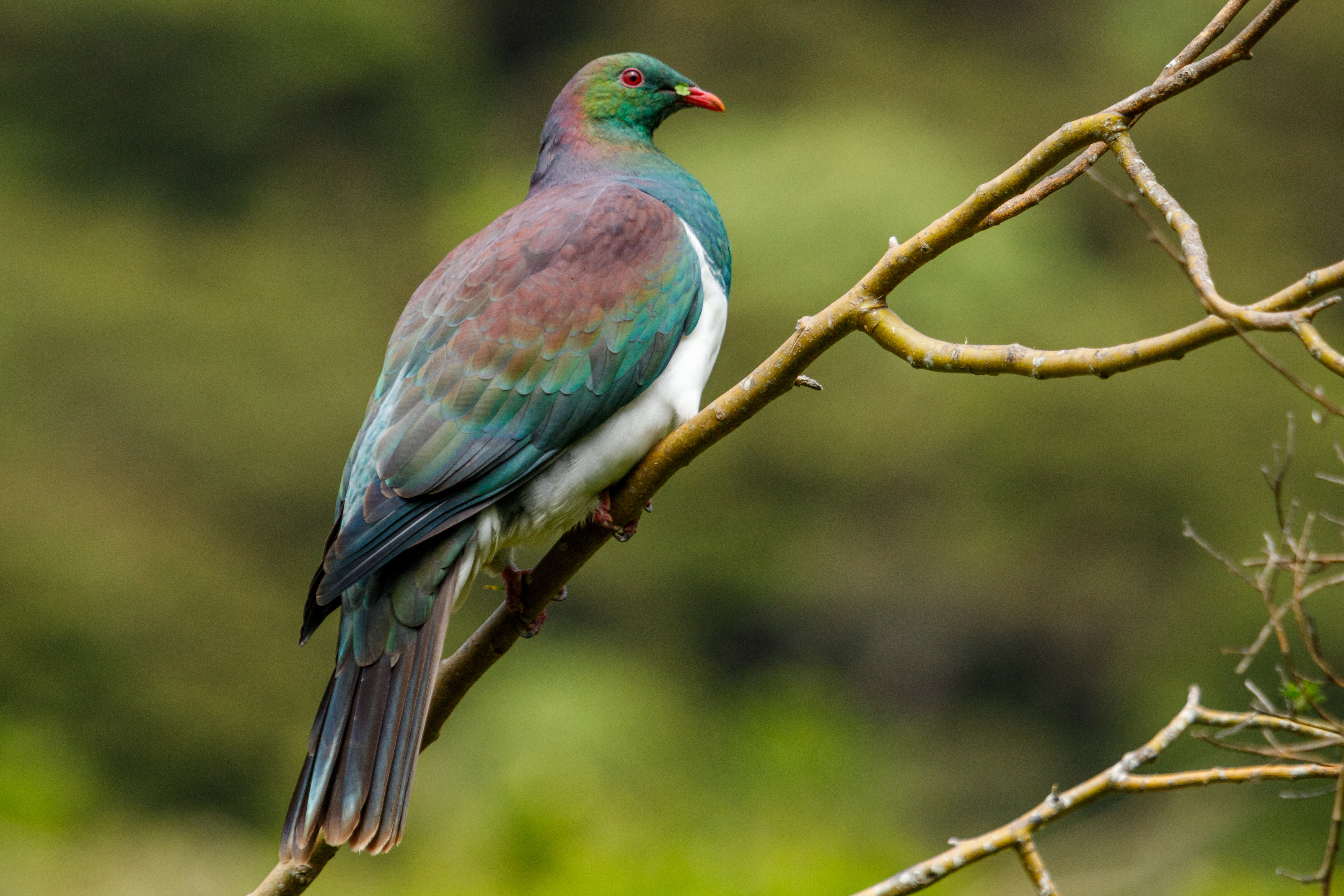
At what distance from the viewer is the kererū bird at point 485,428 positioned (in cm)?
228

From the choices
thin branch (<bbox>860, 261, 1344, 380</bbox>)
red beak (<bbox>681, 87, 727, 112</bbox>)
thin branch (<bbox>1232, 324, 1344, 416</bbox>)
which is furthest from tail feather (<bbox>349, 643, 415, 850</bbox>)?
red beak (<bbox>681, 87, 727, 112</bbox>)

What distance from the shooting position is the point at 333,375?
11.6 metres

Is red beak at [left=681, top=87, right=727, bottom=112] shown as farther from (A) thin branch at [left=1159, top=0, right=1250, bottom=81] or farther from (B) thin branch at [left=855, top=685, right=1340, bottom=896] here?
(B) thin branch at [left=855, top=685, right=1340, bottom=896]

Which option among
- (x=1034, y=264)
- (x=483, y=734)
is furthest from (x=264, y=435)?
(x=1034, y=264)

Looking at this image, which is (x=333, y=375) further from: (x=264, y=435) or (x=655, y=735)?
(x=655, y=735)

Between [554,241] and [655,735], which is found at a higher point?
[655,735]

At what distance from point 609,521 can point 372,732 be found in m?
0.51

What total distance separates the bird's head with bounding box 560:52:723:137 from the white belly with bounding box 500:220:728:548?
89 centimetres

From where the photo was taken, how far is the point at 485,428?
8.44ft

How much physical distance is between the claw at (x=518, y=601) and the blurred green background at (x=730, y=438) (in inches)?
173

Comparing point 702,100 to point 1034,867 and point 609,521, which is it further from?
point 1034,867

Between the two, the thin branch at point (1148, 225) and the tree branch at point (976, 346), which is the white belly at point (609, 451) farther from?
the thin branch at point (1148, 225)

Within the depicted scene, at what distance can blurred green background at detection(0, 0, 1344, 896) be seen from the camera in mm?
9695

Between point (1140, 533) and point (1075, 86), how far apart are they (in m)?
4.71
